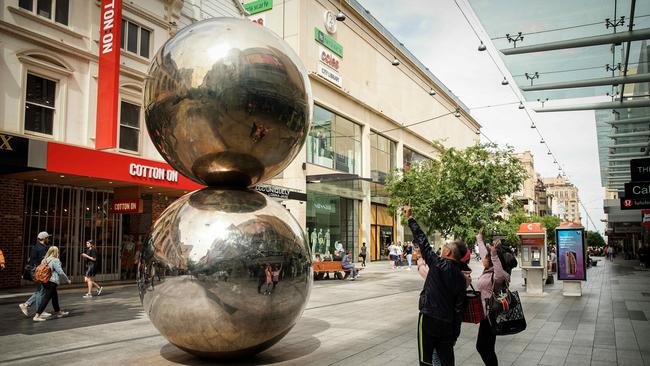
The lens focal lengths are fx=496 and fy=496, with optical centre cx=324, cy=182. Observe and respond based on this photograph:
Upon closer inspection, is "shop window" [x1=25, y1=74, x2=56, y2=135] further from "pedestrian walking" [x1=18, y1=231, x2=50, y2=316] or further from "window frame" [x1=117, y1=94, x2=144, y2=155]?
"pedestrian walking" [x1=18, y1=231, x2=50, y2=316]

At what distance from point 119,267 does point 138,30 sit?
361 inches

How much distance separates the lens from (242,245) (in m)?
5.62

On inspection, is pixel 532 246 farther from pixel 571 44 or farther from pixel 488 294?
pixel 488 294

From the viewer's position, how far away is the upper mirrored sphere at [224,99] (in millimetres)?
5695

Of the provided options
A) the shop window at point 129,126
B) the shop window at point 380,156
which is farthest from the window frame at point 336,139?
the shop window at point 129,126

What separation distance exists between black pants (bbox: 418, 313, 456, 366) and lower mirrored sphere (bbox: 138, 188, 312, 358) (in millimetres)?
1821

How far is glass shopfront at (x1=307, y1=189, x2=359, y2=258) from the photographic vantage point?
30.8 m

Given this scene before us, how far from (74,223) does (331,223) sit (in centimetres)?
1807

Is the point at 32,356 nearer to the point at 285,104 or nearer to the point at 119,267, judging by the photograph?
the point at 285,104

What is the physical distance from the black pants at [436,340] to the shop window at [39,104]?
602 inches

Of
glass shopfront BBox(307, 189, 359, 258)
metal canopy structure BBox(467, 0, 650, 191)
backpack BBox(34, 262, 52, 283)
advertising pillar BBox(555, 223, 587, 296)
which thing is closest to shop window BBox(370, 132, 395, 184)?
glass shopfront BBox(307, 189, 359, 258)

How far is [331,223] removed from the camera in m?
33.1

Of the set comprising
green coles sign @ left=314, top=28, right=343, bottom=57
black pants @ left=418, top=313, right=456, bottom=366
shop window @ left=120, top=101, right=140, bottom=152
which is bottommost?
black pants @ left=418, top=313, right=456, bottom=366

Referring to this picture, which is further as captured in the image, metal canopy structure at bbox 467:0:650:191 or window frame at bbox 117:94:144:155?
window frame at bbox 117:94:144:155
